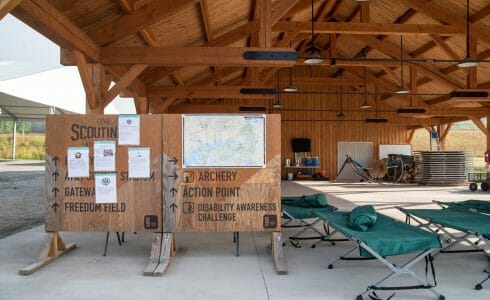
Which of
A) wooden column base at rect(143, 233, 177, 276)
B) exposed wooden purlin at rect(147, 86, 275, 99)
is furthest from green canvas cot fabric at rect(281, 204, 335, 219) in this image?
exposed wooden purlin at rect(147, 86, 275, 99)

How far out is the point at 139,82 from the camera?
11.4 metres

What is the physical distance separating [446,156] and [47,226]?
16.3 metres

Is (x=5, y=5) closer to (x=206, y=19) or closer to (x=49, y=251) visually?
(x=49, y=251)

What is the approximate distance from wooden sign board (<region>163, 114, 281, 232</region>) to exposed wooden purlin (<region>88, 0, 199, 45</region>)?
2.93m

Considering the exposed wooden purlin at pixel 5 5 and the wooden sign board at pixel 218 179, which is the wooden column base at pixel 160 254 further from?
the exposed wooden purlin at pixel 5 5

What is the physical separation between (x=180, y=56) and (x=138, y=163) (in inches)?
125

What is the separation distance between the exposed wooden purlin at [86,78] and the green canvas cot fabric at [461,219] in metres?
4.91

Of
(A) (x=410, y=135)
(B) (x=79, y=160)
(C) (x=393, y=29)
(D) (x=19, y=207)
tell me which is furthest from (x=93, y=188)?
(A) (x=410, y=135)

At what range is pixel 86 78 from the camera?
714 centimetres

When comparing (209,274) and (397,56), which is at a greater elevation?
(397,56)

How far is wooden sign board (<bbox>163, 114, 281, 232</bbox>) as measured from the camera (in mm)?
4723

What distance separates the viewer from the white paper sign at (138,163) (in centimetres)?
475

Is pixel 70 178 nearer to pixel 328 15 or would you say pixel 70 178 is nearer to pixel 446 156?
pixel 328 15

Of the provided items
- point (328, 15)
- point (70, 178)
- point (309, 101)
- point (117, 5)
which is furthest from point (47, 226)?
point (309, 101)
